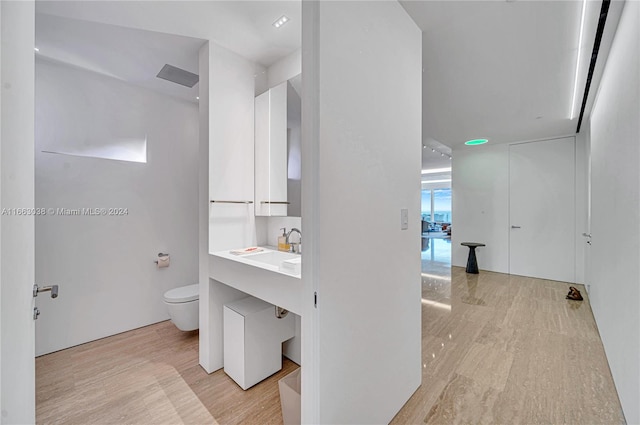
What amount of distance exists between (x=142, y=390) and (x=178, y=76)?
8.56 ft

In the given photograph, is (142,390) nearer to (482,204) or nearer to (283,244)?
(283,244)

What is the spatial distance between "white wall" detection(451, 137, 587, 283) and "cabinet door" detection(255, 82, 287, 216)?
181 inches

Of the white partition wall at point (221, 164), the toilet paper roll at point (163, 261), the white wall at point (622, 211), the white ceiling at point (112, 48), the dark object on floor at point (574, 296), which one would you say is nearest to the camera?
the white wall at point (622, 211)

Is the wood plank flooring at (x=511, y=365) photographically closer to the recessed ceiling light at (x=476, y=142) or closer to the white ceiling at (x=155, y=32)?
the white ceiling at (x=155, y=32)

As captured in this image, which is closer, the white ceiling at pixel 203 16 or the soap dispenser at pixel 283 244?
the white ceiling at pixel 203 16

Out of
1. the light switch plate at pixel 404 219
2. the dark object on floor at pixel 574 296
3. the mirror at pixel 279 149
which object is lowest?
the dark object on floor at pixel 574 296

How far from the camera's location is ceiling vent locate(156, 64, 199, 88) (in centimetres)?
240

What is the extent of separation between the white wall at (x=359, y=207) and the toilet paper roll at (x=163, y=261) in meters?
2.34

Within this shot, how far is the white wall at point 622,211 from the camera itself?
1384 millimetres

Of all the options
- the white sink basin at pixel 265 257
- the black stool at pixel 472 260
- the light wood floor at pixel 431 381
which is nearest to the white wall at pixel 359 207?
the light wood floor at pixel 431 381

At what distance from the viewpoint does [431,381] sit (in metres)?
1.91

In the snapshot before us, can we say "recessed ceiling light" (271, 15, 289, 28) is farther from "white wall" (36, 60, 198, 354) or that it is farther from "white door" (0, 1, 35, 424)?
"white wall" (36, 60, 198, 354)

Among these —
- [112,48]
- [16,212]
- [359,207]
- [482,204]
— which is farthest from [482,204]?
[16,212]

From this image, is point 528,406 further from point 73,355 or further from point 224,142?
point 73,355
